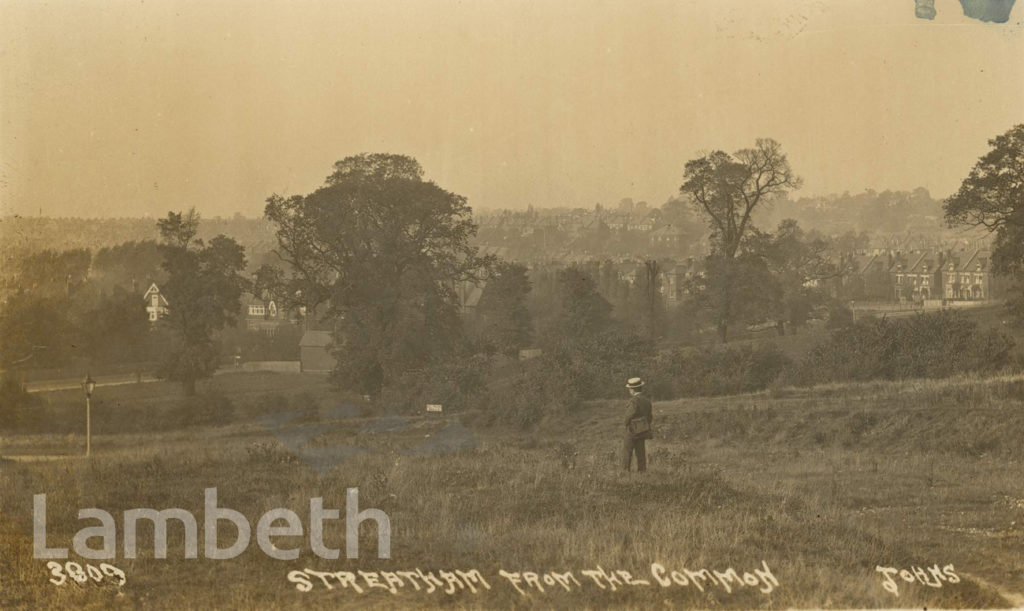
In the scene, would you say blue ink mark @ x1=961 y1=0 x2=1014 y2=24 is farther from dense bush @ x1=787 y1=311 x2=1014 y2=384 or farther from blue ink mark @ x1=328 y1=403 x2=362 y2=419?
blue ink mark @ x1=328 y1=403 x2=362 y2=419

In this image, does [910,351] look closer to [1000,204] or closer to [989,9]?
[1000,204]

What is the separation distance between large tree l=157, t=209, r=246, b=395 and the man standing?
Result: 20217 millimetres

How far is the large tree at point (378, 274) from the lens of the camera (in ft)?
111

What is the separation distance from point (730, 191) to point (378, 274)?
61.7 feet

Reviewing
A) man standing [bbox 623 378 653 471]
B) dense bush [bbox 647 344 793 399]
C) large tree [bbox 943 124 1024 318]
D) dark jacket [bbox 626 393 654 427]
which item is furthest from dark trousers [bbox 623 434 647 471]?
large tree [bbox 943 124 1024 318]

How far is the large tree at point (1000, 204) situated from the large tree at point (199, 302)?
26.4 meters

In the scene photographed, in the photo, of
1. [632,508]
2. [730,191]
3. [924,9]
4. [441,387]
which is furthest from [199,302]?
[730,191]

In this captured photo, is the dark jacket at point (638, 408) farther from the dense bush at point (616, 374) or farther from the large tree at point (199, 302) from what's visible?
the large tree at point (199, 302)

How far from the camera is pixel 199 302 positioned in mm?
31062

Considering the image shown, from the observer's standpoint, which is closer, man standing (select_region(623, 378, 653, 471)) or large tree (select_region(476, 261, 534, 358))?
man standing (select_region(623, 378, 653, 471))

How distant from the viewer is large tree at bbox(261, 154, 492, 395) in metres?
33.8

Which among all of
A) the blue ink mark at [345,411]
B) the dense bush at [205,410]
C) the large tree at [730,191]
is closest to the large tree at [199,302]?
the dense bush at [205,410]

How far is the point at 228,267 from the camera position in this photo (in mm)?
31453

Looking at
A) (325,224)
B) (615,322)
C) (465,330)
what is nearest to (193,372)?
(325,224)
